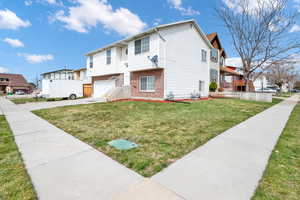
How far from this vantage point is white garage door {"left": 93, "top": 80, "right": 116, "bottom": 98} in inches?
682

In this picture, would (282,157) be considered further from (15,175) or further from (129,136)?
(15,175)

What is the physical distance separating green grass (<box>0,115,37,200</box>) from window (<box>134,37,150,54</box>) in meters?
11.4

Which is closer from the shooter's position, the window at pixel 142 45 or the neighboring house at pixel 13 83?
the window at pixel 142 45

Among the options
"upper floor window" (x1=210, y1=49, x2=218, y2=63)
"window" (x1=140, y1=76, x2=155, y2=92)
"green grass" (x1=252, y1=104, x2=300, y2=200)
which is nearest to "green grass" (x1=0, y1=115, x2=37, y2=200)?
"green grass" (x1=252, y1=104, x2=300, y2=200)

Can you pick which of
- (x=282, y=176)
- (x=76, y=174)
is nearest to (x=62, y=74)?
(x=76, y=174)

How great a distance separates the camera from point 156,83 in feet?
42.0

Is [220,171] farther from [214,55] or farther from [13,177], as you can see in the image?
[214,55]

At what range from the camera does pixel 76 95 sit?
64.3 ft

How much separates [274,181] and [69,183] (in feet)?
10.8

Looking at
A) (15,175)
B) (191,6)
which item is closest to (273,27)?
(191,6)

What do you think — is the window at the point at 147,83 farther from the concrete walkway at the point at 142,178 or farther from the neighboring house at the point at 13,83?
the neighboring house at the point at 13,83

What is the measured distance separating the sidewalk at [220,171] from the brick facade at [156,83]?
8.85 meters

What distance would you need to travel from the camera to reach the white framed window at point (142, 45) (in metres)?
12.7

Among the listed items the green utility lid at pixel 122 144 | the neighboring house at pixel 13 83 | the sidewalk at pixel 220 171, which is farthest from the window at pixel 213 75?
the neighboring house at pixel 13 83
